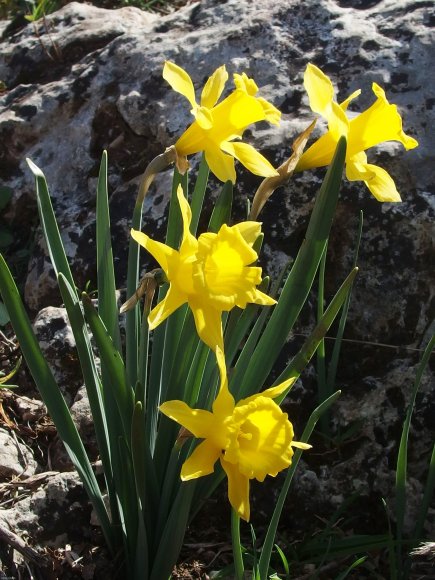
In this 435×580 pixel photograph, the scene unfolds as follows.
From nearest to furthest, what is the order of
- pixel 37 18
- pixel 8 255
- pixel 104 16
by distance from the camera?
pixel 8 255 → pixel 104 16 → pixel 37 18

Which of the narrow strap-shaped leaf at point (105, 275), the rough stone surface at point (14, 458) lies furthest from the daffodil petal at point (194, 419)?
the rough stone surface at point (14, 458)

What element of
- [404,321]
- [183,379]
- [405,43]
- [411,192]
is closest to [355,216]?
[411,192]

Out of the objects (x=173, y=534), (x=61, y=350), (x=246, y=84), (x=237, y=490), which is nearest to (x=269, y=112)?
(x=246, y=84)

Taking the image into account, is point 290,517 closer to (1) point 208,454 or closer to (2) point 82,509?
(2) point 82,509

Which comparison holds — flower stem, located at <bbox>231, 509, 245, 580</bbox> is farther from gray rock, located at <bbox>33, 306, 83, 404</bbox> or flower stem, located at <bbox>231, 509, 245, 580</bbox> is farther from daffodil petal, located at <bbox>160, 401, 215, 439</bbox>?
gray rock, located at <bbox>33, 306, 83, 404</bbox>

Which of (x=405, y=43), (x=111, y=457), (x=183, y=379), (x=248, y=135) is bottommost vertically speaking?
(x=111, y=457)

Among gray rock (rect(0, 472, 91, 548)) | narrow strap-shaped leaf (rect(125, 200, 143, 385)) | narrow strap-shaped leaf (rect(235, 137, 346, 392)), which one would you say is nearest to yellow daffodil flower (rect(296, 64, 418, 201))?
narrow strap-shaped leaf (rect(235, 137, 346, 392))
